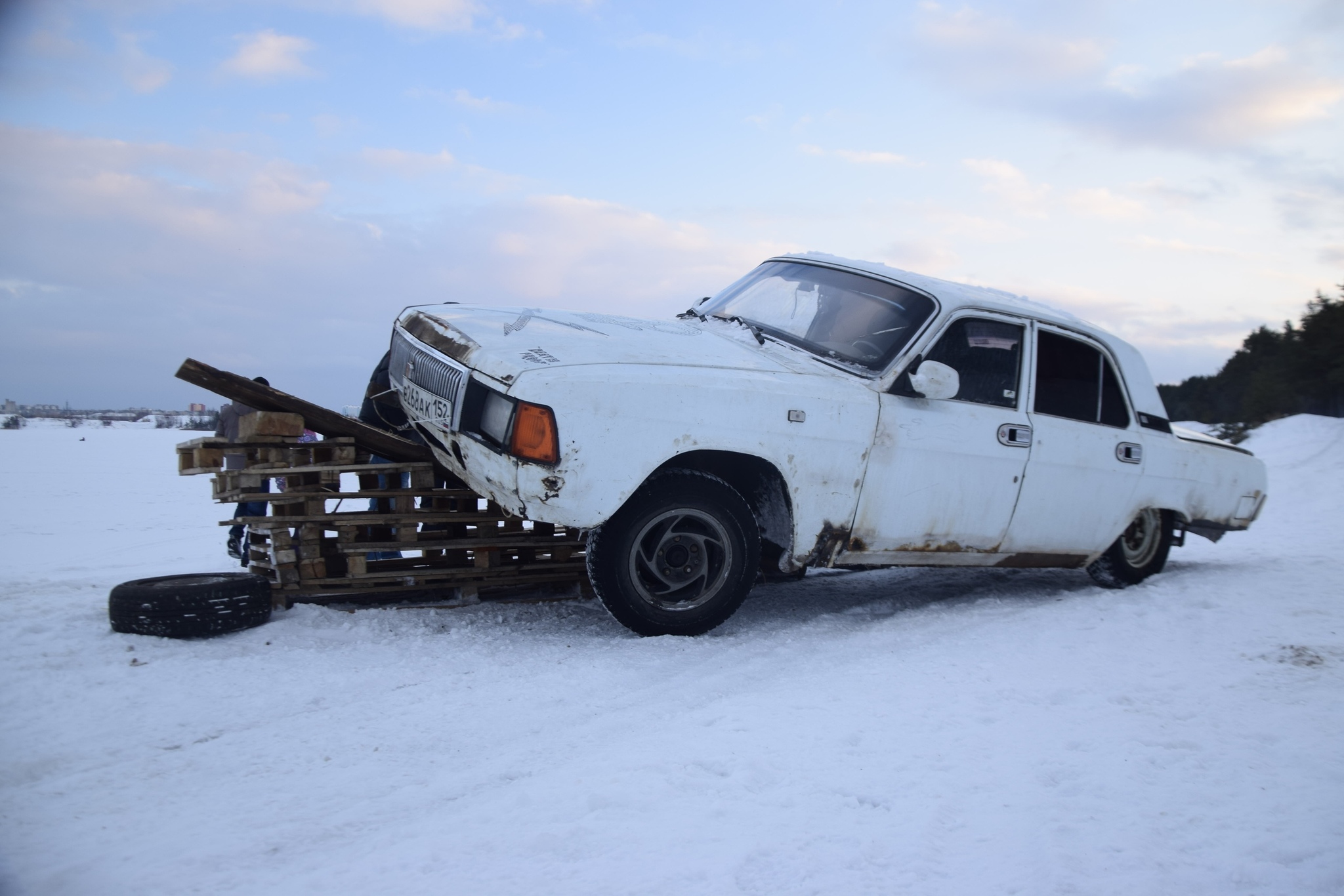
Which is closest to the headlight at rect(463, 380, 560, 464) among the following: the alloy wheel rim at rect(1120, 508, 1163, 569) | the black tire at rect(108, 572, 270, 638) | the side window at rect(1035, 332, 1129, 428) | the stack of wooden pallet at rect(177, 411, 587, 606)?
the stack of wooden pallet at rect(177, 411, 587, 606)

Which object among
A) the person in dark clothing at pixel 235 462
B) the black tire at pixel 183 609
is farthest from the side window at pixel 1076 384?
the person in dark clothing at pixel 235 462

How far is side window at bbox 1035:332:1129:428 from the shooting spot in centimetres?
490

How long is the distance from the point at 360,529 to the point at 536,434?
60.1 inches

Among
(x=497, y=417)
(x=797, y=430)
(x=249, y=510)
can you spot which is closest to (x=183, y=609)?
(x=497, y=417)

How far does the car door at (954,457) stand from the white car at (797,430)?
0.01 metres

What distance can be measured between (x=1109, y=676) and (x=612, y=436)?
7.55ft

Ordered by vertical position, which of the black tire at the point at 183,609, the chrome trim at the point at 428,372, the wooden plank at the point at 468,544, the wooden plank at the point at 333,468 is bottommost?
the black tire at the point at 183,609

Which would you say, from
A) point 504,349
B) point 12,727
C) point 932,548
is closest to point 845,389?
point 932,548

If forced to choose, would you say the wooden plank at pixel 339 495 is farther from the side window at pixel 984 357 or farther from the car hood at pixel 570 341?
the side window at pixel 984 357

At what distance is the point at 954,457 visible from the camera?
4.42 meters

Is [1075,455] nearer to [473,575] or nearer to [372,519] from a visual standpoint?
[473,575]

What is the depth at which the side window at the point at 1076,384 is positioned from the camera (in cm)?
490

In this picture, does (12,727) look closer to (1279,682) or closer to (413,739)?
(413,739)

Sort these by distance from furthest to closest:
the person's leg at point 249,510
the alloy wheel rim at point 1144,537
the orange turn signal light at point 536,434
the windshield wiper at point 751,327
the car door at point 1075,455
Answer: the alloy wheel rim at point 1144,537
the car door at point 1075,455
the windshield wiper at point 751,327
the person's leg at point 249,510
the orange turn signal light at point 536,434
